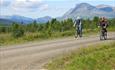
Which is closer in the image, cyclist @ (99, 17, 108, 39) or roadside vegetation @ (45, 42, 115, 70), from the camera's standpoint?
roadside vegetation @ (45, 42, 115, 70)

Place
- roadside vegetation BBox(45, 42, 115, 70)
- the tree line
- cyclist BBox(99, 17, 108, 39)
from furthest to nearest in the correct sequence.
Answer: the tree line < cyclist BBox(99, 17, 108, 39) < roadside vegetation BBox(45, 42, 115, 70)

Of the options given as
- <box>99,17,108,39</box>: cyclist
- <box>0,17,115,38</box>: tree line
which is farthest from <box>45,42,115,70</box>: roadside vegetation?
<box>0,17,115,38</box>: tree line

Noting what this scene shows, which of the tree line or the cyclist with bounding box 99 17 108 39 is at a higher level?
the cyclist with bounding box 99 17 108 39

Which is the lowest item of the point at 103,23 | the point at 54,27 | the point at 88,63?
the point at 54,27

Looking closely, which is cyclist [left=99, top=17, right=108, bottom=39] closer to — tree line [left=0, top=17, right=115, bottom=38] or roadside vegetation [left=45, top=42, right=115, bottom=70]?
tree line [left=0, top=17, right=115, bottom=38]

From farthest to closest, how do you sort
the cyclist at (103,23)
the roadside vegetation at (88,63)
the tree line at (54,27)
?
the tree line at (54,27) < the cyclist at (103,23) < the roadside vegetation at (88,63)

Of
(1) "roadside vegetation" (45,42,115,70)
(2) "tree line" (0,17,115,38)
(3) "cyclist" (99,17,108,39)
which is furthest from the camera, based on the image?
(2) "tree line" (0,17,115,38)

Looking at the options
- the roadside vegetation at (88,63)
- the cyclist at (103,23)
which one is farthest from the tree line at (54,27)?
the roadside vegetation at (88,63)

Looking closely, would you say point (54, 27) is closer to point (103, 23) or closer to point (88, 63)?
point (103, 23)

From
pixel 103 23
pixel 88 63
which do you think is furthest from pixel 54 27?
pixel 88 63

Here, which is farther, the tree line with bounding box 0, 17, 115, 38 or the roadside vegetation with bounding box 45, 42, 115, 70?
the tree line with bounding box 0, 17, 115, 38

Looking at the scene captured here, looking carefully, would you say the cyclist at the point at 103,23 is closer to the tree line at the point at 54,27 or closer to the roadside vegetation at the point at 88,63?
the tree line at the point at 54,27

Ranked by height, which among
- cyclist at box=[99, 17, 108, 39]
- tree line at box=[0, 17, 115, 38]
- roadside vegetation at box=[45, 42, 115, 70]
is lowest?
tree line at box=[0, 17, 115, 38]

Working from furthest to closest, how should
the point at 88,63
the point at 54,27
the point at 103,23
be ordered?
the point at 54,27
the point at 103,23
the point at 88,63
